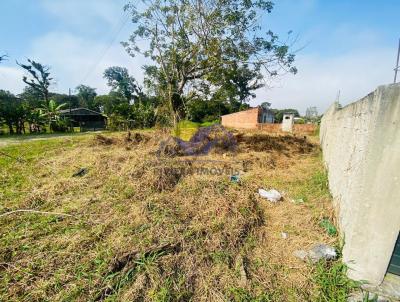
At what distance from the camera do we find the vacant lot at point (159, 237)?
6.47 feet

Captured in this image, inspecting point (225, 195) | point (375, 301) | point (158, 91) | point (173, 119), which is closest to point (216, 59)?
point (173, 119)

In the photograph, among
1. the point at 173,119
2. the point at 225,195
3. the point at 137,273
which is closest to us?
the point at 137,273

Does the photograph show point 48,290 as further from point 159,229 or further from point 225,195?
point 225,195

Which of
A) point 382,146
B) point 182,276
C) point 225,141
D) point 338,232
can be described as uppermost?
point 382,146

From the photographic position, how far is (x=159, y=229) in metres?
2.72

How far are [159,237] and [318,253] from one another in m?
1.98

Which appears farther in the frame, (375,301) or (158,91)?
(158,91)

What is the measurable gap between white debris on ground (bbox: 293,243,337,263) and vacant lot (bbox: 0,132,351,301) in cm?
8

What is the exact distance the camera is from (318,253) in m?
2.42

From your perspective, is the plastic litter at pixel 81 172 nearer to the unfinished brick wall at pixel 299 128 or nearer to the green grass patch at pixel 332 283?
the green grass patch at pixel 332 283

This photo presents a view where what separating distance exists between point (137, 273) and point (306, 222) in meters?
2.56

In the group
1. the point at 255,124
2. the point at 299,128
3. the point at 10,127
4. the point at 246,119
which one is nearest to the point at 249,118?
the point at 246,119

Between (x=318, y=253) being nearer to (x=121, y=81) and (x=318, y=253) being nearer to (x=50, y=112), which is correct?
(x=50, y=112)

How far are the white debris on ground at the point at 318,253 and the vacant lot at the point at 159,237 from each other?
0.08 metres
